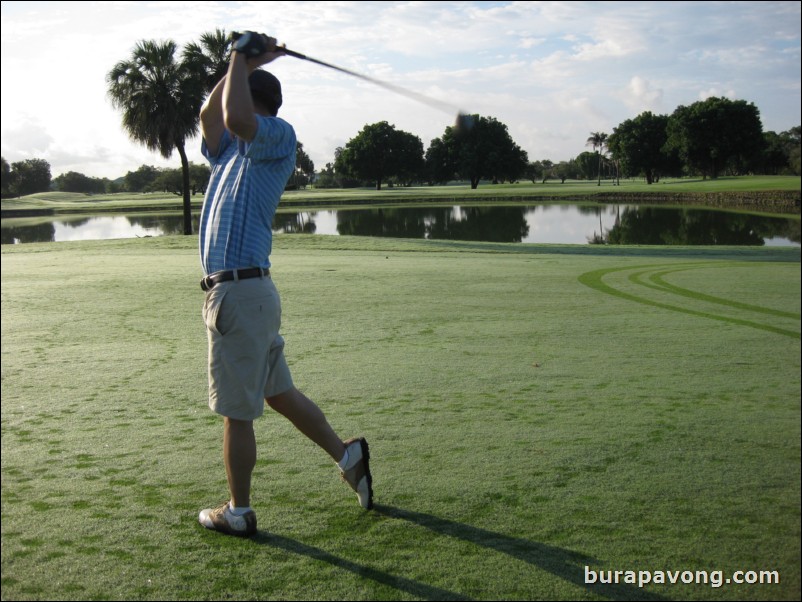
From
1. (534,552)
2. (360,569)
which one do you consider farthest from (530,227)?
(360,569)

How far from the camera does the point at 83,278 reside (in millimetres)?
12562

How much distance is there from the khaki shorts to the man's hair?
0.83m

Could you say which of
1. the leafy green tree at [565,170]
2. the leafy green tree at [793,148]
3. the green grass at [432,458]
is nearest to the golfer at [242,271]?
the green grass at [432,458]

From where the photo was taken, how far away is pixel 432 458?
14.0 ft

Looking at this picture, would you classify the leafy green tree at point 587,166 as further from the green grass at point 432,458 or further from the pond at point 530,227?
the green grass at point 432,458

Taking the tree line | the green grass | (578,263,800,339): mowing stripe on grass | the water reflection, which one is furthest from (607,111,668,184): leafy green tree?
the green grass

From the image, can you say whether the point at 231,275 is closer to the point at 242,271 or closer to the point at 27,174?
the point at 242,271

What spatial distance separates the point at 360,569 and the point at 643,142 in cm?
10178

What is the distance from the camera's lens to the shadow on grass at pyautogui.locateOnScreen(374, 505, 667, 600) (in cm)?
288

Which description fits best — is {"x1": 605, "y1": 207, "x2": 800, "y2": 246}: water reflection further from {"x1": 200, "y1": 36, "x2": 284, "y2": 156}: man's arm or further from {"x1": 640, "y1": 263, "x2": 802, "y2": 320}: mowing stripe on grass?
{"x1": 200, "y1": 36, "x2": 284, "y2": 156}: man's arm

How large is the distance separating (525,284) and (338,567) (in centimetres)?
882

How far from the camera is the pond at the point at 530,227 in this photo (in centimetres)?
3216

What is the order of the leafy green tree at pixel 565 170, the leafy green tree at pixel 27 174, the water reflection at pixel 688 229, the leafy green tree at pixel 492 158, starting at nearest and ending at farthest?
the leafy green tree at pixel 27 174, the water reflection at pixel 688 229, the leafy green tree at pixel 492 158, the leafy green tree at pixel 565 170

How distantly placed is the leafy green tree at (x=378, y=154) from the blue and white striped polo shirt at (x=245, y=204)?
111949 millimetres
